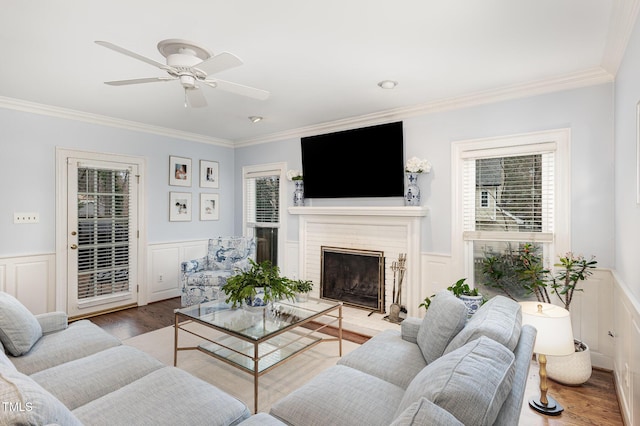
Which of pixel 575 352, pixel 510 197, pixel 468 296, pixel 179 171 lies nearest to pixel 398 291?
pixel 468 296

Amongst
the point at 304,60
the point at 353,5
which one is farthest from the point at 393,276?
the point at 353,5

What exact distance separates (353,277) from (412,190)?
139 centimetres

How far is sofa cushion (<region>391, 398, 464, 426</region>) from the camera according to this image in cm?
92

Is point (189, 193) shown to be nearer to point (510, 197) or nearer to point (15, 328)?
point (15, 328)

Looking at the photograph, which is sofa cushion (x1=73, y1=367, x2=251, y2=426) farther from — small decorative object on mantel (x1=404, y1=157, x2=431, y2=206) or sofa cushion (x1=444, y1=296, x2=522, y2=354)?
small decorative object on mantel (x1=404, y1=157, x2=431, y2=206)

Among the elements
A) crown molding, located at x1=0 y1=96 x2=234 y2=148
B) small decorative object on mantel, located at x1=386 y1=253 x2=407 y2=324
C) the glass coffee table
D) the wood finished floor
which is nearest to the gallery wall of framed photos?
crown molding, located at x1=0 y1=96 x2=234 y2=148

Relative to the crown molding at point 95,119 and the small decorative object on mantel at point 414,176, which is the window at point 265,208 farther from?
the small decorative object on mantel at point 414,176

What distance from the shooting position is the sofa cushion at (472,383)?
3.35 ft

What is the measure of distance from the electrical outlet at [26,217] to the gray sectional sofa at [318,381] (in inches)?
77.7

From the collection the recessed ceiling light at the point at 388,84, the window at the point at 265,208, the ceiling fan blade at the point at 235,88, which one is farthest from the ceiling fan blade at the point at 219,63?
the window at the point at 265,208

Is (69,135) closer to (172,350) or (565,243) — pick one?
(172,350)

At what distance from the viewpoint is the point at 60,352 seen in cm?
215

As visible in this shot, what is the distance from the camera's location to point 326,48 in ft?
7.98

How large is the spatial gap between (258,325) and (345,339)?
3.93 feet
